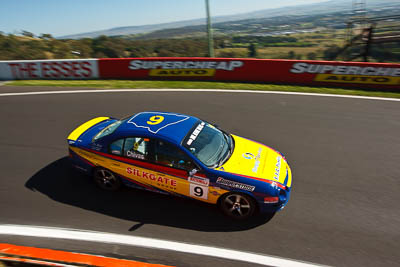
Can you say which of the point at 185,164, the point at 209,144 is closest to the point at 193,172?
the point at 185,164

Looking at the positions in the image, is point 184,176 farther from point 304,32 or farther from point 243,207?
point 304,32

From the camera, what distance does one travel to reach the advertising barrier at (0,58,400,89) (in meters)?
12.6

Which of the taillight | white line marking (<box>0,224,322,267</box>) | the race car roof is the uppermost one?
the race car roof

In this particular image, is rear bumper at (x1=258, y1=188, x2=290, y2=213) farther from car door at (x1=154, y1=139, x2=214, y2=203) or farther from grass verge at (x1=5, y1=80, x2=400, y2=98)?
grass verge at (x1=5, y1=80, x2=400, y2=98)

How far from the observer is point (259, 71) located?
45.4 ft

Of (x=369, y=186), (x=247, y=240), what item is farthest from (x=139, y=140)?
(x=369, y=186)

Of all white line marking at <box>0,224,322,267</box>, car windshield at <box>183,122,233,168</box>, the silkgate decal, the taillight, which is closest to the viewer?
white line marking at <box>0,224,322,267</box>

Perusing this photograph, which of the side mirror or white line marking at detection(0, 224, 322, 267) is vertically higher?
the side mirror

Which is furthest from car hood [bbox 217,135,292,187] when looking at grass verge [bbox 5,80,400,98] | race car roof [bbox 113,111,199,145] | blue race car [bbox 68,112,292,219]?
grass verge [bbox 5,80,400,98]

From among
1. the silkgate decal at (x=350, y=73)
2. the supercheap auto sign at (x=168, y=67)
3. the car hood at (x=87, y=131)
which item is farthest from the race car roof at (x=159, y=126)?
the silkgate decal at (x=350, y=73)

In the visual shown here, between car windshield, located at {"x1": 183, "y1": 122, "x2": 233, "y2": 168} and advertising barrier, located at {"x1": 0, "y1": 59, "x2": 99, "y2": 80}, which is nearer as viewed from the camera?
car windshield, located at {"x1": 183, "y1": 122, "x2": 233, "y2": 168}

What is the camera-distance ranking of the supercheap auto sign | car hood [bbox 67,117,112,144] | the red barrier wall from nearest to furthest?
1. car hood [bbox 67,117,112,144]
2. the red barrier wall
3. the supercheap auto sign

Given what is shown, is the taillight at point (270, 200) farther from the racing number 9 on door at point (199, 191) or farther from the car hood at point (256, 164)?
the racing number 9 on door at point (199, 191)

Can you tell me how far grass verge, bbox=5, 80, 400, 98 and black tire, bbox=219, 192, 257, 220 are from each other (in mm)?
8524
